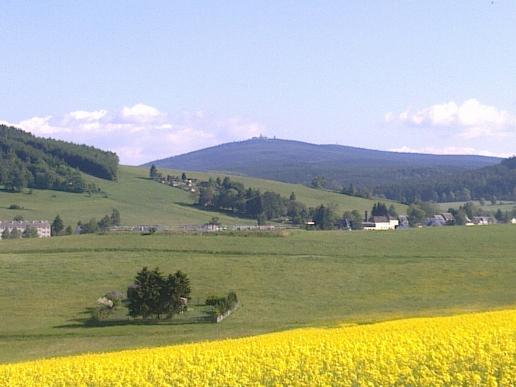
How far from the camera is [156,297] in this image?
194 ft

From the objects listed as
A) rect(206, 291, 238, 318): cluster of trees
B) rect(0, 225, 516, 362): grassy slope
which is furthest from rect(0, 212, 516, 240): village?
rect(206, 291, 238, 318): cluster of trees

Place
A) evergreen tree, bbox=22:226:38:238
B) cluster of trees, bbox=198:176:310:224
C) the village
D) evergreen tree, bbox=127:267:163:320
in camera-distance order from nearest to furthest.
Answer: evergreen tree, bbox=127:267:163:320, the village, evergreen tree, bbox=22:226:38:238, cluster of trees, bbox=198:176:310:224

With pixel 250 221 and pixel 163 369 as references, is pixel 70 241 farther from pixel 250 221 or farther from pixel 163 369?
pixel 163 369

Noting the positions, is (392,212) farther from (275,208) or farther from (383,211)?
(275,208)

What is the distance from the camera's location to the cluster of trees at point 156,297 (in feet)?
194

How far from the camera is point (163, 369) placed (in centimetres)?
2433

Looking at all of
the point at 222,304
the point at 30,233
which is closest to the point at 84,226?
the point at 30,233

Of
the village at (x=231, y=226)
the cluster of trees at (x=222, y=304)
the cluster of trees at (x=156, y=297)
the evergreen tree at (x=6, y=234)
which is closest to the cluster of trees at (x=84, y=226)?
the village at (x=231, y=226)

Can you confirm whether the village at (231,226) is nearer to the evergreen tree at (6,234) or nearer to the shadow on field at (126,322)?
the evergreen tree at (6,234)

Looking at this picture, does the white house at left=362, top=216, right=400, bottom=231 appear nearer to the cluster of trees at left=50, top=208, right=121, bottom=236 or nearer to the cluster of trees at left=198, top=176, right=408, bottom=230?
the cluster of trees at left=198, top=176, right=408, bottom=230

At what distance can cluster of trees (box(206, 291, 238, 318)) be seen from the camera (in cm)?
5697

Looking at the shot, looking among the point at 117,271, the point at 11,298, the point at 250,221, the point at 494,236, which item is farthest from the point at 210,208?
the point at 11,298

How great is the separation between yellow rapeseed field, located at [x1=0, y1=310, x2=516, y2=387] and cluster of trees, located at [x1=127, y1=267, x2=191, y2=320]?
3079 centimetres

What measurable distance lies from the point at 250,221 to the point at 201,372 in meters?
140
